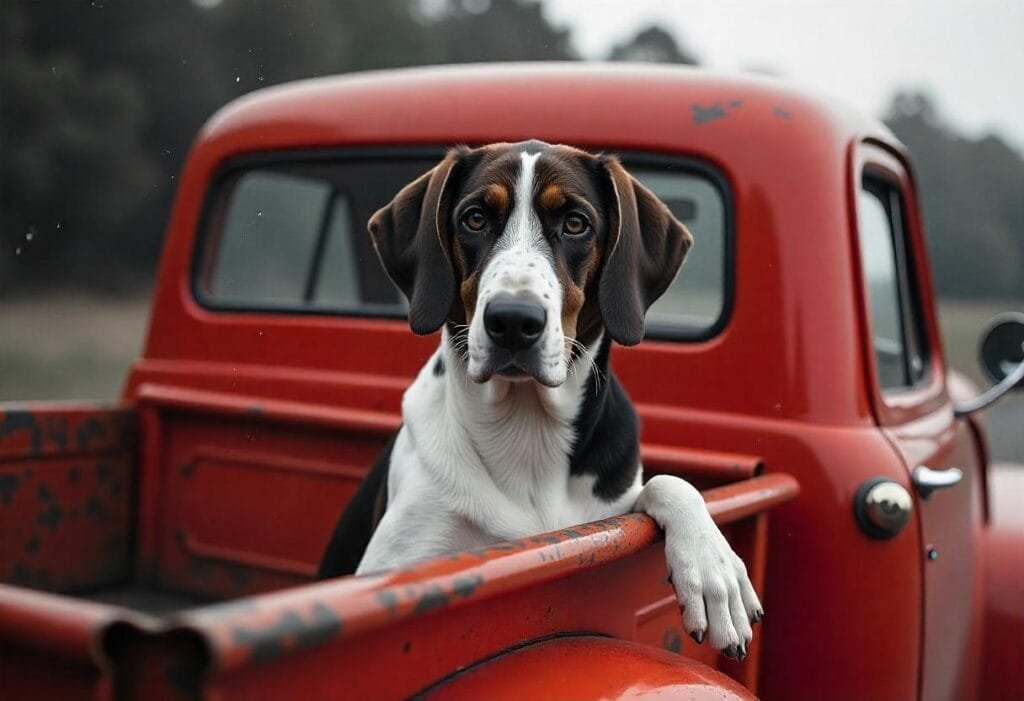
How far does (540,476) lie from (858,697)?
0.85 m

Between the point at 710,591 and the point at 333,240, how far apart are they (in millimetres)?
2359

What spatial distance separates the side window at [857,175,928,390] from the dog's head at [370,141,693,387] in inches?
30.4

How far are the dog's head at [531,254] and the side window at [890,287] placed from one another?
773 mm

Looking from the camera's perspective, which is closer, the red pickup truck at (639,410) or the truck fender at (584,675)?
the truck fender at (584,675)

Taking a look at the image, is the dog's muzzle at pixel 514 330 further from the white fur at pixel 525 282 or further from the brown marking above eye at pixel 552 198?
the brown marking above eye at pixel 552 198

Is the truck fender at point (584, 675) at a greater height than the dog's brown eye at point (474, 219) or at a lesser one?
lesser

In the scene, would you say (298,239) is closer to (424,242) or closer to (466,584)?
(424,242)

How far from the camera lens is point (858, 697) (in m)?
2.16

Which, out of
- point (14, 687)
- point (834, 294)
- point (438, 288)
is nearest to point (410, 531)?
point (438, 288)

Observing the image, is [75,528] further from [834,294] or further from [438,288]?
[834,294]

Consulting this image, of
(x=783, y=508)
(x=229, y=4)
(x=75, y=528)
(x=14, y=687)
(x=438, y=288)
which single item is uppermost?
(x=229, y=4)

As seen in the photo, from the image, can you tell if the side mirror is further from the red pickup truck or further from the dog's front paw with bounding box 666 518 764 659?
the dog's front paw with bounding box 666 518 764 659

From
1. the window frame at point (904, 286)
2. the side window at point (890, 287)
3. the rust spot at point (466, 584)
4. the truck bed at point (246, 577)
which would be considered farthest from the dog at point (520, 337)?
the window frame at point (904, 286)

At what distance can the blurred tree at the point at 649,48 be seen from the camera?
289 cm
